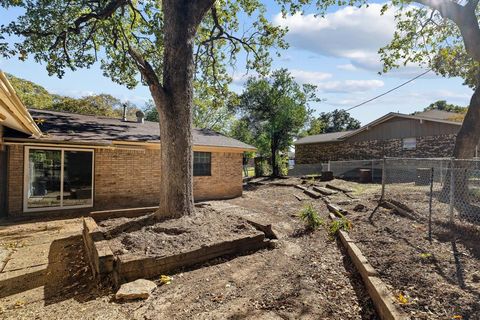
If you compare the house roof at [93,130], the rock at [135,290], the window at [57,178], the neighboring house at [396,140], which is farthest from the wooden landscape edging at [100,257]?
the neighboring house at [396,140]

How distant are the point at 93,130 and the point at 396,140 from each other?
20784 millimetres

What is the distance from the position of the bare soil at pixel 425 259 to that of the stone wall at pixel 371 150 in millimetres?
14685

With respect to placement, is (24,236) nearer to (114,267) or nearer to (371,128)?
(114,267)

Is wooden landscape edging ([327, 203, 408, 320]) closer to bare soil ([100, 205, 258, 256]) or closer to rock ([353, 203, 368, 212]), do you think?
bare soil ([100, 205, 258, 256])

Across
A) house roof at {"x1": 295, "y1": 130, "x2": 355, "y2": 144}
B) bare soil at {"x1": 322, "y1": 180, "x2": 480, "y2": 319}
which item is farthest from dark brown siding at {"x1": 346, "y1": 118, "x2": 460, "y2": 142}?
bare soil at {"x1": 322, "y1": 180, "x2": 480, "y2": 319}

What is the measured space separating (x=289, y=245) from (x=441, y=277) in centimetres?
262

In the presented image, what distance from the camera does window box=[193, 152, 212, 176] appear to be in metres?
12.2

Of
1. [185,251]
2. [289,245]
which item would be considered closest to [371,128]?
[289,245]

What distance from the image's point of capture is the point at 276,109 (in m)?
22.1

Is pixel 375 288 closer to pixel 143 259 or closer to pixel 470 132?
pixel 143 259

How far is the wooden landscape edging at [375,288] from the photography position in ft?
9.01

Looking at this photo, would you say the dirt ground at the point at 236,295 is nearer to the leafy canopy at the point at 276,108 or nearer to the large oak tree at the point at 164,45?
the large oak tree at the point at 164,45

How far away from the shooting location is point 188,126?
5.95 meters

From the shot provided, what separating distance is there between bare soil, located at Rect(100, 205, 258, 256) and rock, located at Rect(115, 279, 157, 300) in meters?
0.54
